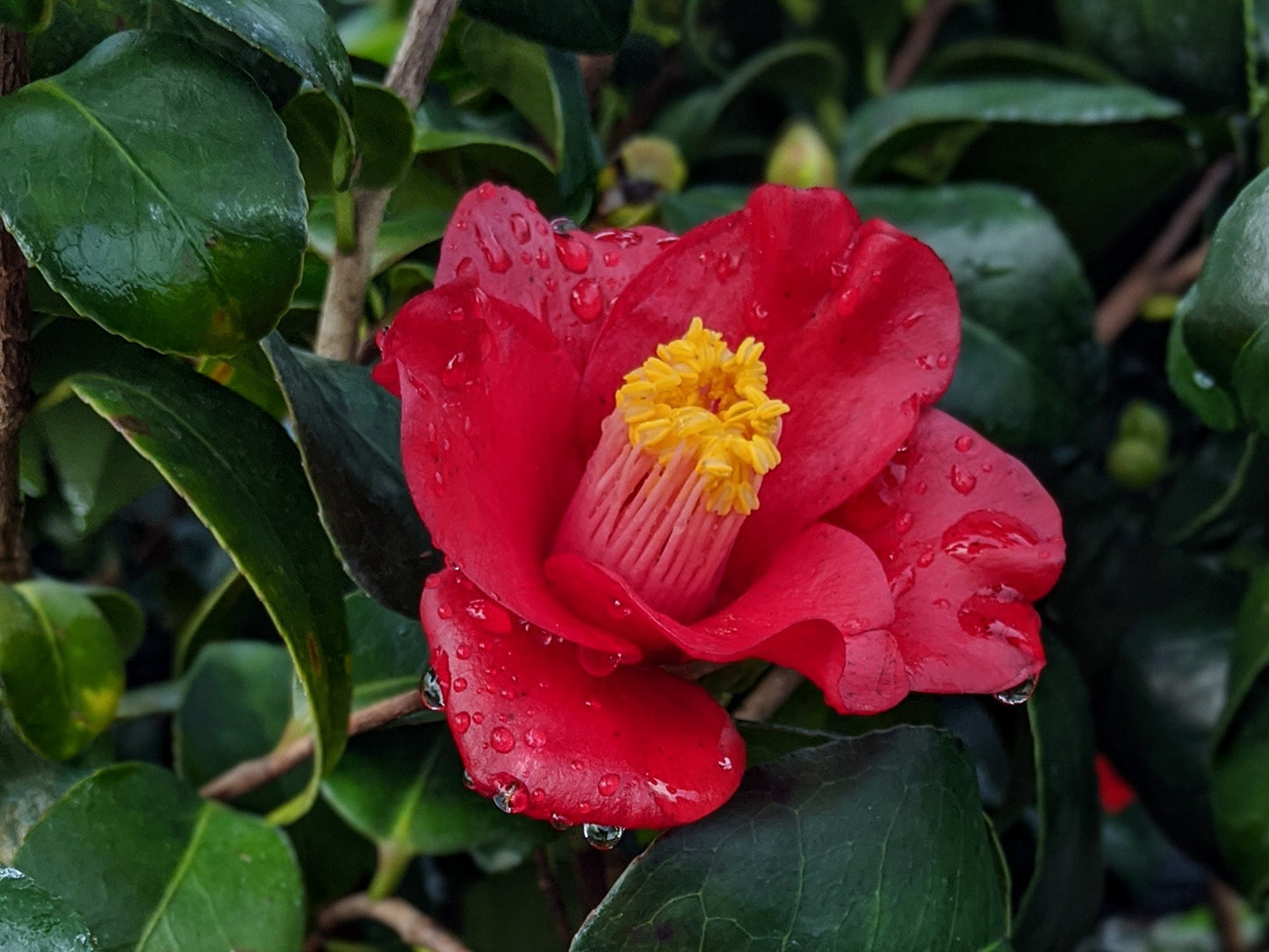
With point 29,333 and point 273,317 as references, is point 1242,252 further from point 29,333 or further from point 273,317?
point 29,333

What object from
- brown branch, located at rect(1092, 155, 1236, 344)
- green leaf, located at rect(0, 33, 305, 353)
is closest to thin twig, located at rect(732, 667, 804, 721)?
green leaf, located at rect(0, 33, 305, 353)

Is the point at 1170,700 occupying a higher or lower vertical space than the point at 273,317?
lower

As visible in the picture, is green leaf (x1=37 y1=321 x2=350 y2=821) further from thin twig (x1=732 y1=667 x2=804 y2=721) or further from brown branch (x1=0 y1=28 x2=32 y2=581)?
thin twig (x1=732 y1=667 x2=804 y2=721)

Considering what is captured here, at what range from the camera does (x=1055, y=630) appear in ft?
3.16

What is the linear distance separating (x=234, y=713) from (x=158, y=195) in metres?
0.49

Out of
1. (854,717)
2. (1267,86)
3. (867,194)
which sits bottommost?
(854,717)

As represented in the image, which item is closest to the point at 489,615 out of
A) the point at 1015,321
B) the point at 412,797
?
the point at 412,797

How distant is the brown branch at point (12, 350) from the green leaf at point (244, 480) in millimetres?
29

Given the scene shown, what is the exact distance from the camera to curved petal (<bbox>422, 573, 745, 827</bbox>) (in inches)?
20.3

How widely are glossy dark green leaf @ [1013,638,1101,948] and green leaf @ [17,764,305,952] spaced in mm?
443

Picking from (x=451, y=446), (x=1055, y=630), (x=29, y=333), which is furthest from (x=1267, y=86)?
(x=29, y=333)

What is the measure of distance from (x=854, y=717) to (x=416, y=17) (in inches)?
18.4

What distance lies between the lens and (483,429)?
0.59 meters

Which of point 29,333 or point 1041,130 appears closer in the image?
point 29,333
